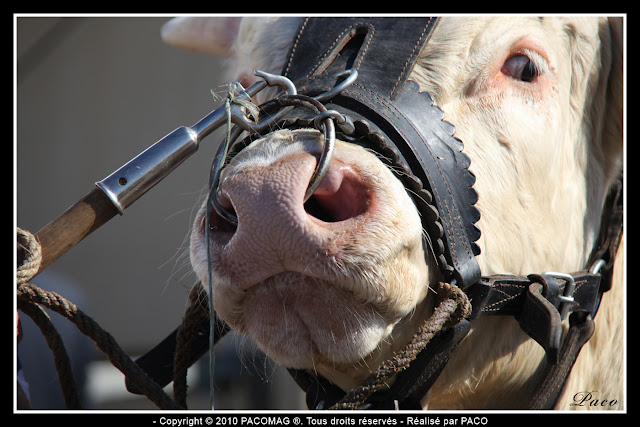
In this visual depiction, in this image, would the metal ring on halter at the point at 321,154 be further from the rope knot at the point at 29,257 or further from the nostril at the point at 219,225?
the rope knot at the point at 29,257

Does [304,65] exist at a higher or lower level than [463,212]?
higher

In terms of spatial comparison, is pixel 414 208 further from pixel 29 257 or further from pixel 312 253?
pixel 29 257

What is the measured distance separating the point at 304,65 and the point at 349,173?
492 mm

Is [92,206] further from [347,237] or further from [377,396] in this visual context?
[377,396]

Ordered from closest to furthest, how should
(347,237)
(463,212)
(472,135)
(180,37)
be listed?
1. (347,237)
2. (463,212)
3. (472,135)
4. (180,37)

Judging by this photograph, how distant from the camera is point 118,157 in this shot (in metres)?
6.10

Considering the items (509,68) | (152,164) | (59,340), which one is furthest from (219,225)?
(509,68)

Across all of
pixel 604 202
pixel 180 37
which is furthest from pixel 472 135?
pixel 180 37

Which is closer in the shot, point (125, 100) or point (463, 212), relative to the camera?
point (463, 212)

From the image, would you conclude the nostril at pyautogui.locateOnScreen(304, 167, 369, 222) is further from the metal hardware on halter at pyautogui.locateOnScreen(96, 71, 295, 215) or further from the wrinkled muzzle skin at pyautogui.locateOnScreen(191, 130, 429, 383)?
the metal hardware on halter at pyautogui.locateOnScreen(96, 71, 295, 215)

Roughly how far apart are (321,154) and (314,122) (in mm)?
131

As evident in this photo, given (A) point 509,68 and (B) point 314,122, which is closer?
(B) point 314,122

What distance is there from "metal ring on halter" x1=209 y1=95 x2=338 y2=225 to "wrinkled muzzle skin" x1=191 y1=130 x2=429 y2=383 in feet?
0.07

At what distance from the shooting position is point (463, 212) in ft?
4.84
